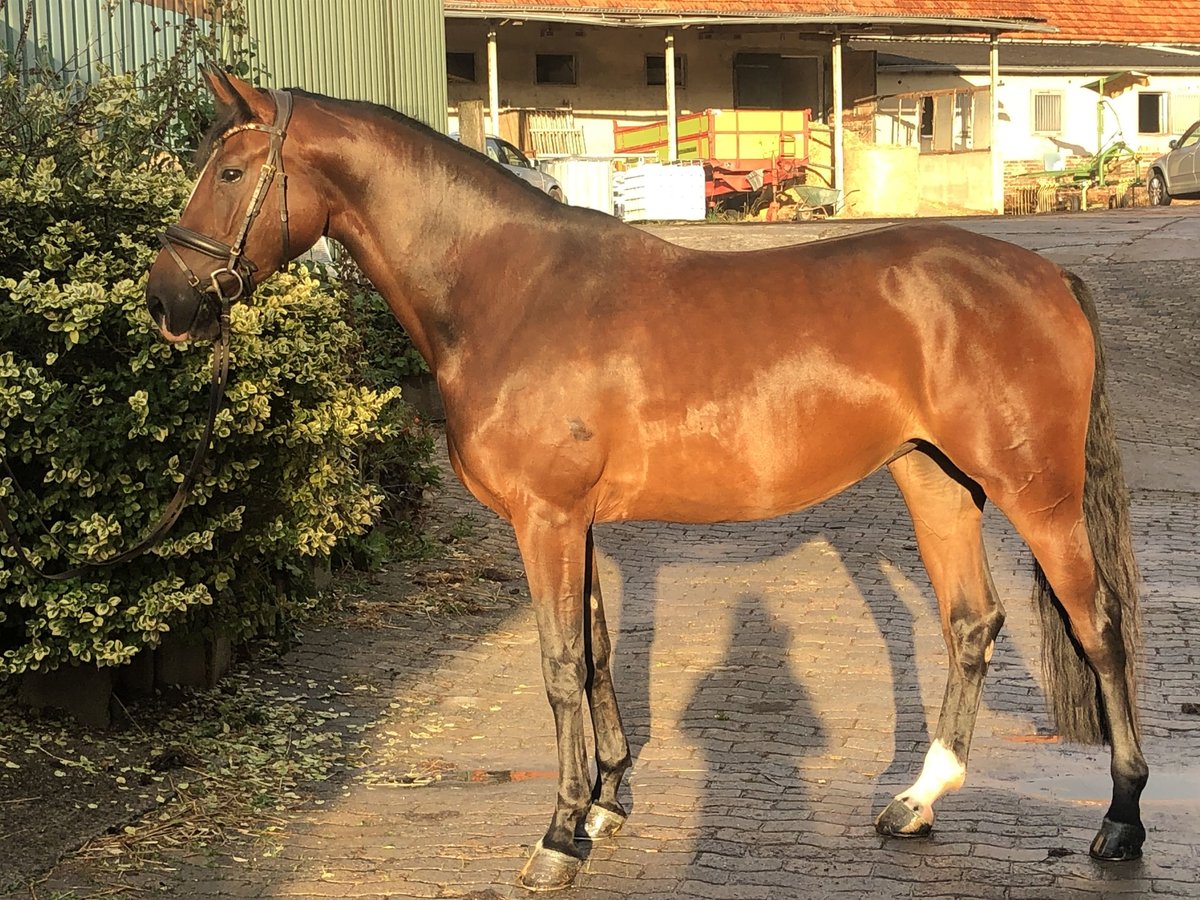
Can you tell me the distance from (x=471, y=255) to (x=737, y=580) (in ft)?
14.5

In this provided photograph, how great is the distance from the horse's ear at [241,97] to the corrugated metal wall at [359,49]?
5.62 metres

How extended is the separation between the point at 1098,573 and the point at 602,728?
6.02ft

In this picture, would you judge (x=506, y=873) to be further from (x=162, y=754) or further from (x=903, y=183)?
(x=903, y=183)

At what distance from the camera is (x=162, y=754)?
5715mm

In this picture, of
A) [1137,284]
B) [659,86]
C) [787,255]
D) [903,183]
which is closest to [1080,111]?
[903,183]

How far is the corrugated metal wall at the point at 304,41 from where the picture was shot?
323 inches

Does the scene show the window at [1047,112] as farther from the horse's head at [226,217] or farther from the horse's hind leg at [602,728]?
the horse's head at [226,217]

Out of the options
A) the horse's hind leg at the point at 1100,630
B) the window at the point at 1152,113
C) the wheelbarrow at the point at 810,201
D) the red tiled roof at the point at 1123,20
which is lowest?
the horse's hind leg at the point at 1100,630

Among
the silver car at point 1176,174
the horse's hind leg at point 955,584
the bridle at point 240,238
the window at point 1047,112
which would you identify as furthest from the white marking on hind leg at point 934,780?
the window at point 1047,112

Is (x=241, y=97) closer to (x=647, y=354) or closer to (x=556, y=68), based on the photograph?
(x=647, y=354)

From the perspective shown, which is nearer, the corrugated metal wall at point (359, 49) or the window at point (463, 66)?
the corrugated metal wall at point (359, 49)

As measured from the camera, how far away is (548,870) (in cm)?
464

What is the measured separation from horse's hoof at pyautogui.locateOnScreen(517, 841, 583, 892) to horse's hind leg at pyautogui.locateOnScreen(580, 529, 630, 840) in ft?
1.13

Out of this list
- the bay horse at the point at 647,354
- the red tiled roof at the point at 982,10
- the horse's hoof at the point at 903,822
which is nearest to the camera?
the bay horse at the point at 647,354
